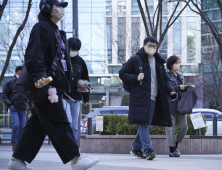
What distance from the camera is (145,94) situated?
6.84 metres

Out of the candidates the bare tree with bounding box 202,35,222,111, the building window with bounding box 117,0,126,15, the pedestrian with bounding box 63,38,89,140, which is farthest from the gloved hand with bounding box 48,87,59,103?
the building window with bounding box 117,0,126,15

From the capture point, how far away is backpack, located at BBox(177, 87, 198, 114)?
7855 millimetres

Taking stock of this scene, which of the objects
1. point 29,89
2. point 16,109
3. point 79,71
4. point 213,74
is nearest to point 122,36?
point 213,74

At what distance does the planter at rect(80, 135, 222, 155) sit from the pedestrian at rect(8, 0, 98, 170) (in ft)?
17.8

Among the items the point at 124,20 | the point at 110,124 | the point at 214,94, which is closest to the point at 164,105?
the point at 110,124

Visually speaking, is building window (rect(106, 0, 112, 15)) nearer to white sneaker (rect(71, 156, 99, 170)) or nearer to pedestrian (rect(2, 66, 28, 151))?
pedestrian (rect(2, 66, 28, 151))

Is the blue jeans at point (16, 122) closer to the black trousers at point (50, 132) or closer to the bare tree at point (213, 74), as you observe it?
the black trousers at point (50, 132)

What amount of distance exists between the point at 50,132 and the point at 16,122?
6096mm

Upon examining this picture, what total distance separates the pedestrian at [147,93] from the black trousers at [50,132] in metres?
2.41

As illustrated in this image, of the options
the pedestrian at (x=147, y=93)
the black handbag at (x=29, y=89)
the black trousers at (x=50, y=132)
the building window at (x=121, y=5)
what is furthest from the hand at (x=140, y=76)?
the building window at (x=121, y=5)

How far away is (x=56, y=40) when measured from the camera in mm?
4609

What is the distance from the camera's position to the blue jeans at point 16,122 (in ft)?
33.9

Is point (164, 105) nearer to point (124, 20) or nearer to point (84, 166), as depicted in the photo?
point (84, 166)

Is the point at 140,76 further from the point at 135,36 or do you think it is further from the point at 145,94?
the point at 135,36
